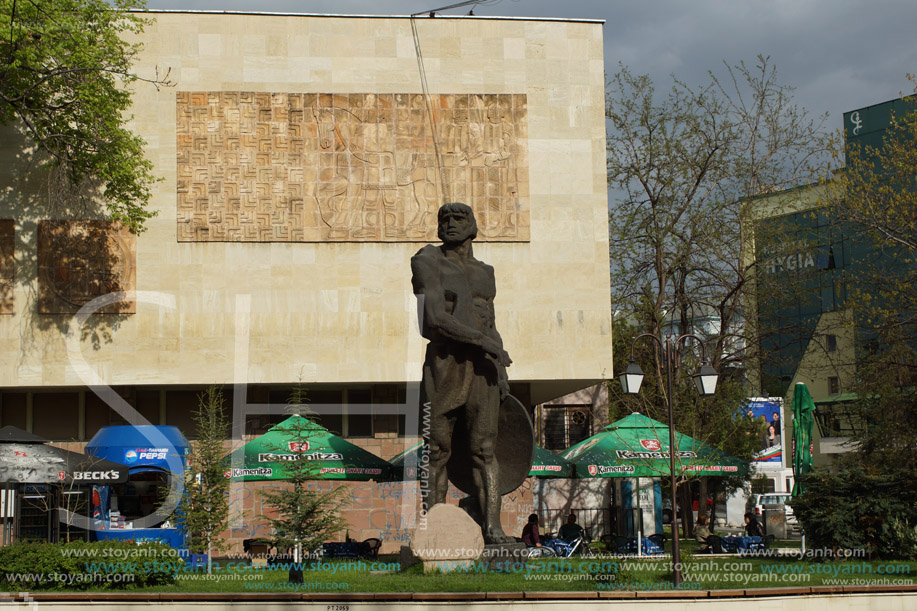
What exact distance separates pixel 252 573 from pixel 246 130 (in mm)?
17271

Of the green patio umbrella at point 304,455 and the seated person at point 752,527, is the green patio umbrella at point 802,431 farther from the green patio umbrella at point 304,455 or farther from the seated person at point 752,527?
the green patio umbrella at point 304,455

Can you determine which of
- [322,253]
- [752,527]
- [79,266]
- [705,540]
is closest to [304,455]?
[322,253]

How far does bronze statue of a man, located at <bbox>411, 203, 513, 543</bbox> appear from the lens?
45.2 feet

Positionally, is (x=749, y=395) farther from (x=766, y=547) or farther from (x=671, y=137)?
(x=766, y=547)

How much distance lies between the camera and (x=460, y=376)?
14.0 meters

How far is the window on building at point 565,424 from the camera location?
4084 centimetres

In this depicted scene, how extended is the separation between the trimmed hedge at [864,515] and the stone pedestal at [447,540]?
7953mm

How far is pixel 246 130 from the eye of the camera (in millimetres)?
29891

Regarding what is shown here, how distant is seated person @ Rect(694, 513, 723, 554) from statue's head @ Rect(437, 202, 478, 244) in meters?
14.5

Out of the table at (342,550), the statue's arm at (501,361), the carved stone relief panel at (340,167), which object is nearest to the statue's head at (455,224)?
the statue's arm at (501,361)

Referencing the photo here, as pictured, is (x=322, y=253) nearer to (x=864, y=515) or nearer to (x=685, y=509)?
(x=685, y=509)

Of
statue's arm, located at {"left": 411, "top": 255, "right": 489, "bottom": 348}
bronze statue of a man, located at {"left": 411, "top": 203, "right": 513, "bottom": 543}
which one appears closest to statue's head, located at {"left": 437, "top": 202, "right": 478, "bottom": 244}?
bronze statue of a man, located at {"left": 411, "top": 203, "right": 513, "bottom": 543}

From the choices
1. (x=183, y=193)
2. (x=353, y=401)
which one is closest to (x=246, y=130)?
(x=183, y=193)

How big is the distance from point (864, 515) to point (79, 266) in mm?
21344
